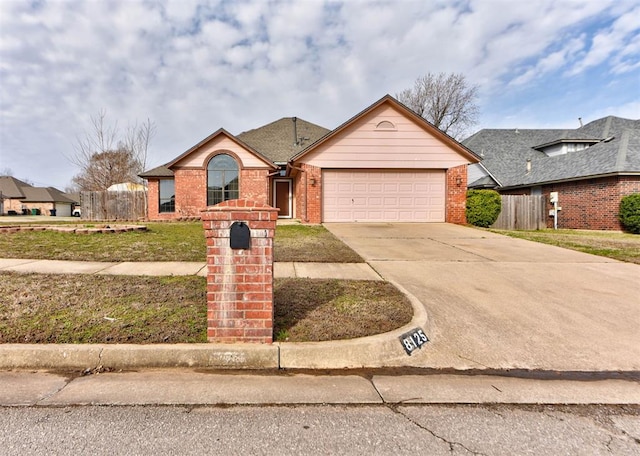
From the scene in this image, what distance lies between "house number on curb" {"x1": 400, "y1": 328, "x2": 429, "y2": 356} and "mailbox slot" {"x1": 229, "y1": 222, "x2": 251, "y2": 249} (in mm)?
1882

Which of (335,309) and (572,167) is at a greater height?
(572,167)

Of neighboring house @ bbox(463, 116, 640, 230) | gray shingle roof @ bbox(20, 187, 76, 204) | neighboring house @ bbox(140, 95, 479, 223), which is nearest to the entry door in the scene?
neighboring house @ bbox(140, 95, 479, 223)

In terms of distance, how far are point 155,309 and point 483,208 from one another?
14.4 meters

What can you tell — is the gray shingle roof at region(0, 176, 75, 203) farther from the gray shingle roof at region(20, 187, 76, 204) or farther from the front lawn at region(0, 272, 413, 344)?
the front lawn at region(0, 272, 413, 344)

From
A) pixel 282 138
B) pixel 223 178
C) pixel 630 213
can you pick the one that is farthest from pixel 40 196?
pixel 630 213

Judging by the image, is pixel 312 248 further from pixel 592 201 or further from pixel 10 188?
pixel 10 188

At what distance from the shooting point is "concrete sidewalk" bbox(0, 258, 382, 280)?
18.4 feet

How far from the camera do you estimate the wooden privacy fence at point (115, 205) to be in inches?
800

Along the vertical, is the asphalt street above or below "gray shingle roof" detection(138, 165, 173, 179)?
below

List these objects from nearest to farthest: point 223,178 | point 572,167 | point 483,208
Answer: point 483,208, point 223,178, point 572,167

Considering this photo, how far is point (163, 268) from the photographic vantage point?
5992 mm

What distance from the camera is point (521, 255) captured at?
26.2 feet

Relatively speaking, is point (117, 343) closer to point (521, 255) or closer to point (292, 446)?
point (292, 446)

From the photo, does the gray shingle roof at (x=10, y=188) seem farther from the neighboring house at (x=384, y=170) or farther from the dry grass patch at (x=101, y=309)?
the dry grass patch at (x=101, y=309)
